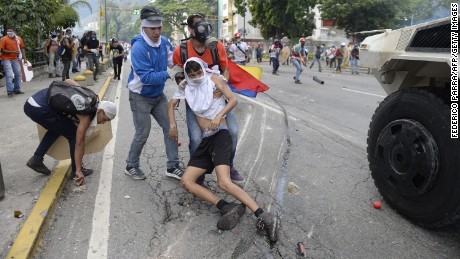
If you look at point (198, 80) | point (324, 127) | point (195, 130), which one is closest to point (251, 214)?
point (195, 130)

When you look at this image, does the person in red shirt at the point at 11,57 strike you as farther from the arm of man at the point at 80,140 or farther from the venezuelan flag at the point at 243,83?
the venezuelan flag at the point at 243,83

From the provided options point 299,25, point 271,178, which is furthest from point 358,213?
point 299,25

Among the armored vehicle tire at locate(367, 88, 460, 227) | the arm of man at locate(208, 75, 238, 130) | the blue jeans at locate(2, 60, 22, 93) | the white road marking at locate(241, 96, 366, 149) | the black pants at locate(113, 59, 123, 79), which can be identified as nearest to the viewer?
the armored vehicle tire at locate(367, 88, 460, 227)

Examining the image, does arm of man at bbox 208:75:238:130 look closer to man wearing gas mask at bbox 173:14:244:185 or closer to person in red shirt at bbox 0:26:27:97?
man wearing gas mask at bbox 173:14:244:185

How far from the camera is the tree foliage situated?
33844mm

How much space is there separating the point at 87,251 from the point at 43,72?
48.7ft

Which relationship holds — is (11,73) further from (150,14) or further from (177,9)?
(177,9)

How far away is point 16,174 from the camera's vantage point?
14.4ft

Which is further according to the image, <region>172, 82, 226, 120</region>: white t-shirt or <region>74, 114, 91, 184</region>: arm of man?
<region>74, 114, 91, 184</region>: arm of man

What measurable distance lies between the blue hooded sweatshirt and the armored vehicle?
205 cm

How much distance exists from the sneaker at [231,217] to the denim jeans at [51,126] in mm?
2027

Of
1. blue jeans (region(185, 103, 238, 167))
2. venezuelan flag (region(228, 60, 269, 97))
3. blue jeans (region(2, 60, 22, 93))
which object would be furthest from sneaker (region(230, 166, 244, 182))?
blue jeans (region(2, 60, 22, 93))

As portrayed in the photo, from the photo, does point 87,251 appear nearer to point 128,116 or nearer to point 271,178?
point 271,178

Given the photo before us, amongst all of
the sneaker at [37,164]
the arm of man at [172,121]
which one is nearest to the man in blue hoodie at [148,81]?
the arm of man at [172,121]
